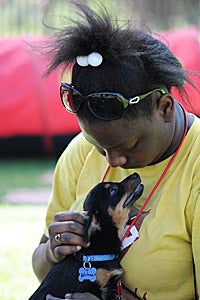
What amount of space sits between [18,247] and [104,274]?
2406mm

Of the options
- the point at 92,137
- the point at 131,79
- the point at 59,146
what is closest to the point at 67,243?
the point at 92,137

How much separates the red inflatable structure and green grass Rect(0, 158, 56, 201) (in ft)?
0.68

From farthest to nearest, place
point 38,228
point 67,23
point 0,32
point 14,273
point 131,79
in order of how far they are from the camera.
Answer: point 0,32
point 38,228
point 14,273
point 67,23
point 131,79

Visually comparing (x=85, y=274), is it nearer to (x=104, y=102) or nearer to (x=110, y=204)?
(x=110, y=204)

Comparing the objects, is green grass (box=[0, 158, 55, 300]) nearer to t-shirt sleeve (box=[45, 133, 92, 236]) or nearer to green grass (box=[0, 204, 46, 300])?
green grass (box=[0, 204, 46, 300])

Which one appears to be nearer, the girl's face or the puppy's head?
the girl's face

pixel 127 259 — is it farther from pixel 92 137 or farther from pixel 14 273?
pixel 14 273

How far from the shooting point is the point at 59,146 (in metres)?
9.48

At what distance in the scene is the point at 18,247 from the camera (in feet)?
18.3

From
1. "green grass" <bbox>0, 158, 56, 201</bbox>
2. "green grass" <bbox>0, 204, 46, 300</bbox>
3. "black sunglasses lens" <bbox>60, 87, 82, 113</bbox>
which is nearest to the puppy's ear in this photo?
"black sunglasses lens" <bbox>60, 87, 82, 113</bbox>

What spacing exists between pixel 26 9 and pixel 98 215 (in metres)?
14.3

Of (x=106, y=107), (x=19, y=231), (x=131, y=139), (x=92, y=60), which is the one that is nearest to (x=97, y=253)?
(x=131, y=139)

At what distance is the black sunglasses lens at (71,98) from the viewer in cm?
302

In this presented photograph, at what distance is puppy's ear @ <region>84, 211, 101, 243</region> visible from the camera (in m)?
3.21
